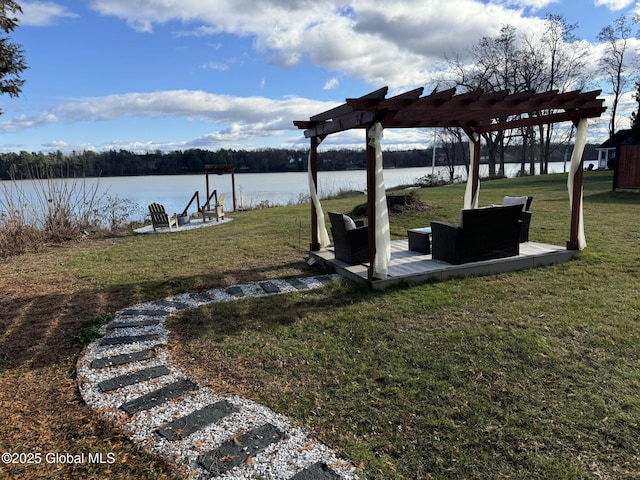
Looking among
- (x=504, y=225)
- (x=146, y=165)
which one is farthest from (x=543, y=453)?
(x=146, y=165)

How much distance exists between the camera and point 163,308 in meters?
4.32

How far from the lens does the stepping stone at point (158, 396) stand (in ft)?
8.18

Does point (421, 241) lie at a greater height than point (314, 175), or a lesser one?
lesser

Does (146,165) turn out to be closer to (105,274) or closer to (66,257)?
(66,257)

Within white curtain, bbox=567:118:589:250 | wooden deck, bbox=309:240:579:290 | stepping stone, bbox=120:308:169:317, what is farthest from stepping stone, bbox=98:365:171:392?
white curtain, bbox=567:118:589:250

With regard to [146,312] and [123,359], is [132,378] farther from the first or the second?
[146,312]

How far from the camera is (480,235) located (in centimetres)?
500

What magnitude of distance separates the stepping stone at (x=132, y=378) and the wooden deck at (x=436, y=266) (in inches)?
94.9

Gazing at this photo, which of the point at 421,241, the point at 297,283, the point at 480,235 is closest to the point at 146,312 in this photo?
the point at 297,283

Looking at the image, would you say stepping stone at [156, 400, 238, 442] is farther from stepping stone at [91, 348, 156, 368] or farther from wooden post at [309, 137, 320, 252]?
Result: wooden post at [309, 137, 320, 252]

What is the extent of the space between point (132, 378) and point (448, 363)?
220 cm

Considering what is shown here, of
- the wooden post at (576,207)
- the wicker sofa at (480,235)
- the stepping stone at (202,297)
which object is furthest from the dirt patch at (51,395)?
the wooden post at (576,207)

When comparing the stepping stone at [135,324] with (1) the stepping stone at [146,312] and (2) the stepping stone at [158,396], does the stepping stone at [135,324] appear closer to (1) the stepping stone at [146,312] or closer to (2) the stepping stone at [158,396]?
(1) the stepping stone at [146,312]

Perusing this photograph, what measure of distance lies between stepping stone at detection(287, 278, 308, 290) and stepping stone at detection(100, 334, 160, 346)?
1.76 meters
